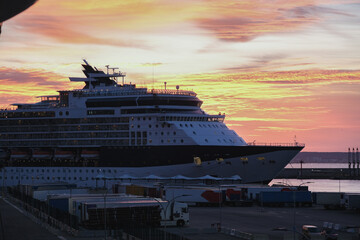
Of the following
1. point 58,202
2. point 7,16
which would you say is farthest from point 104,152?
point 7,16

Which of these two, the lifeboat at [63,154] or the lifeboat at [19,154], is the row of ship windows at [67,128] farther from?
the lifeboat at [19,154]

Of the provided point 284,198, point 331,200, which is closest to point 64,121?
point 284,198

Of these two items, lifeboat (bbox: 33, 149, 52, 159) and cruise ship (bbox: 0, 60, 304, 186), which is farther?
lifeboat (bbox: 33, 149, 52, 159)

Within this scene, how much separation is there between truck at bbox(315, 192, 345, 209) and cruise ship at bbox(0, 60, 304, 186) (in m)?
15.3

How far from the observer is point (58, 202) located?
73375 mm

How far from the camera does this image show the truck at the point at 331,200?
83.4 meters

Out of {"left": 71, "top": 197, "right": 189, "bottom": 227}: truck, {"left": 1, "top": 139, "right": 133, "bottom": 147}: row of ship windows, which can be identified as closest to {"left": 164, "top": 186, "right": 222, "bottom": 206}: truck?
{"left": 1, "top": 139, "right": 133, "bottom": 147}: row of ship windows

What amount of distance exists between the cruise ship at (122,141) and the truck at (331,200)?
50.2 feet

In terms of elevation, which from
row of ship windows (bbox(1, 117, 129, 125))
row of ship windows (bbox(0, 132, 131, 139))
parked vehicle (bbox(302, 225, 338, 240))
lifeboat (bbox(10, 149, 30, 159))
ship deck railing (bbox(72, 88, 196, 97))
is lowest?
parked vehicle (bbox(302, 225, 338, 240))

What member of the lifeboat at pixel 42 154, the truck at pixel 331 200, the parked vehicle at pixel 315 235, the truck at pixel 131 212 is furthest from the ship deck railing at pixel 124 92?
the parked vehicle at pixel 315 235

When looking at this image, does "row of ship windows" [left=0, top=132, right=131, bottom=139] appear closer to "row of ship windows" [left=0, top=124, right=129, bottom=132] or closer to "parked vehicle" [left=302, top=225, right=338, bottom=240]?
"row of ship windows" [left=0, top=124, right=129, bottom=132]

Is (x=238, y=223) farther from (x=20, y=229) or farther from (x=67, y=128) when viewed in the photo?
(x=67, y=128)

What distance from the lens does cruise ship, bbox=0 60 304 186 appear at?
320 ft

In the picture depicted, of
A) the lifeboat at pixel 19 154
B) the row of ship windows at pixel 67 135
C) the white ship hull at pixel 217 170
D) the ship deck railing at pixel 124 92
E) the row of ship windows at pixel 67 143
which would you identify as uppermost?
the ship deck railing at pixel 124 92
